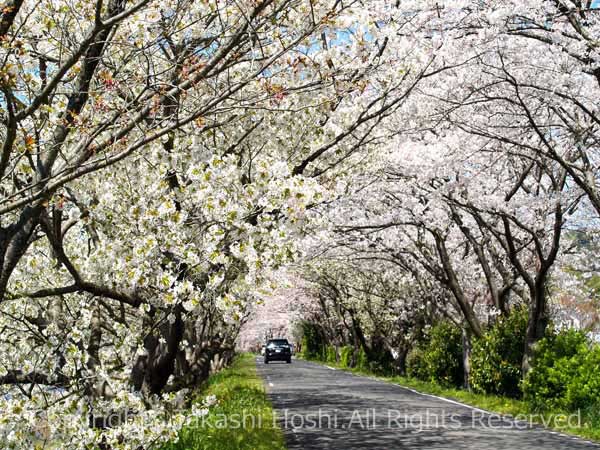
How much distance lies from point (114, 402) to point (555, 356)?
38.2 feet

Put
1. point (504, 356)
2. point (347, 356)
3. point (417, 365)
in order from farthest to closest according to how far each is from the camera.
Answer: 1. point (347, 356)
2. point (417, 365)
3. point (504, 356)

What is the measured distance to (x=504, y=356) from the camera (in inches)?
760

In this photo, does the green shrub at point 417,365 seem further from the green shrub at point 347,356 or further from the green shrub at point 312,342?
the green shrub at point 312,342

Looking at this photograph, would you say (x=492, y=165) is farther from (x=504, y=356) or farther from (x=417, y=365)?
(x=417, y=365)

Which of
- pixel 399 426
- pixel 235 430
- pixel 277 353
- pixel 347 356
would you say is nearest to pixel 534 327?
pixel 399 426

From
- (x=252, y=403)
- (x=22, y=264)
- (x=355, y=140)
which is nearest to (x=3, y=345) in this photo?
(x=22, y=264)

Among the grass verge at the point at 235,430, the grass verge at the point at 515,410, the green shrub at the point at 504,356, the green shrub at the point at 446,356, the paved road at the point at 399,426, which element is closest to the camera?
the grass verge at the point at 235,430

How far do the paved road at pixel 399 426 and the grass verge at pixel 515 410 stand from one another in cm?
49

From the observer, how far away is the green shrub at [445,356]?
79.5 feet

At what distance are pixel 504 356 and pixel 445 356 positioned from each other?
5.45 meters

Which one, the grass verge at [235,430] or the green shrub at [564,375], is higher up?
the green shrub at [564,375]

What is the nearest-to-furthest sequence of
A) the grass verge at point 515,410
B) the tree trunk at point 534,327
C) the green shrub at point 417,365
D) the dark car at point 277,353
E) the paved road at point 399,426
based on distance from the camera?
the paved road at point 399,426, the grass verge at point 515,410, the tree trunk at point 534,327, the green shrub at point 417,365, the dark car at point 277,353

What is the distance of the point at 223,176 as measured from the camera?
7.41 m

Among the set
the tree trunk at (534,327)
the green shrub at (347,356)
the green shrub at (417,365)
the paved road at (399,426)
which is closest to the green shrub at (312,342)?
the green shrub at (347,356)
